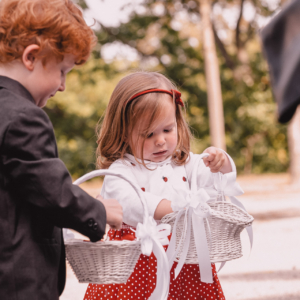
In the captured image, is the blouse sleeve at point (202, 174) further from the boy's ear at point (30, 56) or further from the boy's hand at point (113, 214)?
the boy's ear at point (30, 56)

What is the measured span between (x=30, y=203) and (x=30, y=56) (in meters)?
0.53

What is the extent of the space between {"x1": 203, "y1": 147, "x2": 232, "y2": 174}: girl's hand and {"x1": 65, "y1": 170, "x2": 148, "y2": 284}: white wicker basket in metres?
0.79

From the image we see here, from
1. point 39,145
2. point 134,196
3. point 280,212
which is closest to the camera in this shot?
point 39,145

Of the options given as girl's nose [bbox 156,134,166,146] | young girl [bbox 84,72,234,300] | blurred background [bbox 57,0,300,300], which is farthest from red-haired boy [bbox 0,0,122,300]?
blurred background [bbox 57,0,300,300]

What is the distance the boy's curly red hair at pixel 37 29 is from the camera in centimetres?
161

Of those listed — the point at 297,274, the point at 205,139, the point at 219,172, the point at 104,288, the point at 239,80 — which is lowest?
the point at 205,139

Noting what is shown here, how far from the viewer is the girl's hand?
236cm

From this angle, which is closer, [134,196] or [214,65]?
[134,196]

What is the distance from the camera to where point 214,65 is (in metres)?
12.3

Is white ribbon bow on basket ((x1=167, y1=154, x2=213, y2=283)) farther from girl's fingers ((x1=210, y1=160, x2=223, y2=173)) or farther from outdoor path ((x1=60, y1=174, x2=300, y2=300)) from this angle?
outdoor path ((x1=60, y1=174, x2=300, y2=300))

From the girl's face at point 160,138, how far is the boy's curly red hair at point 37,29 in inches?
30.0

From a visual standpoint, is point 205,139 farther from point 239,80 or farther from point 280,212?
point 280,212

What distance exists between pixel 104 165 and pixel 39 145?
1.02 metres

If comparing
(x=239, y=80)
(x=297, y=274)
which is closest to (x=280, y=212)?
(x=297, y=274)
